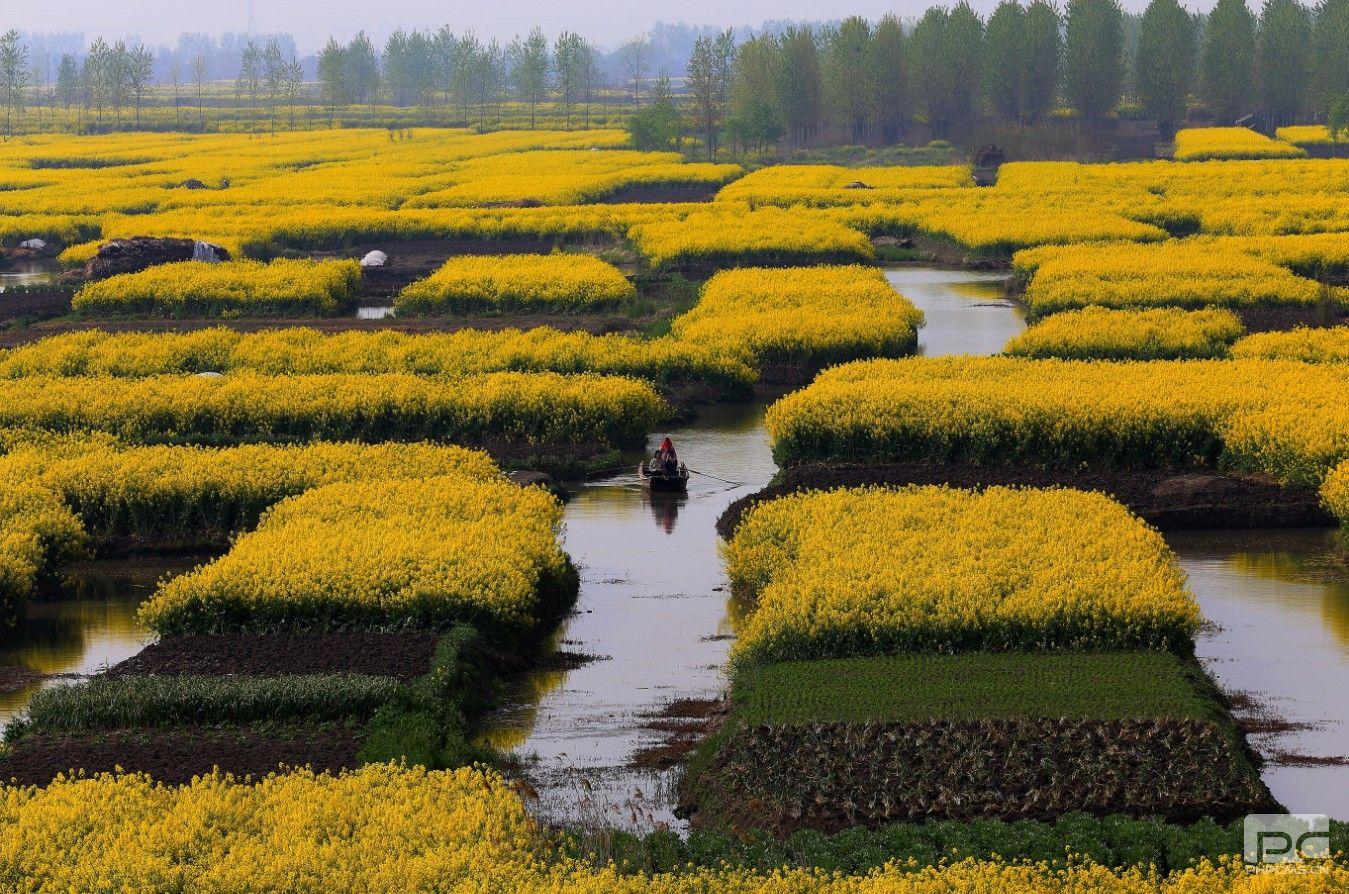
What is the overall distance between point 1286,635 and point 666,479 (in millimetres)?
9143

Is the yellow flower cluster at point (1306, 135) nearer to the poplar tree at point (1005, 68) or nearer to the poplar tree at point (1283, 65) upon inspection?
the poplar tree at point (1283, 65)

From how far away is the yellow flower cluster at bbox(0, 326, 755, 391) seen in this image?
1276 inches

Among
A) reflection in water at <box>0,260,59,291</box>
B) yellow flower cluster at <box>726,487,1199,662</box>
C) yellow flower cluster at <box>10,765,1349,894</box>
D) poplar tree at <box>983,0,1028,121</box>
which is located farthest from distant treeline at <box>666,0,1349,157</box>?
yellow flower cluster at <box>10,765,1349,894</box>

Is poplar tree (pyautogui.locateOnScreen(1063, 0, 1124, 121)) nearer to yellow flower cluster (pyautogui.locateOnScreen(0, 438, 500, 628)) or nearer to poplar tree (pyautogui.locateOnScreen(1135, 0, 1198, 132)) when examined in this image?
poplar tree (pyautogui.locateOnScreen(1135, 0, 1198, 132))

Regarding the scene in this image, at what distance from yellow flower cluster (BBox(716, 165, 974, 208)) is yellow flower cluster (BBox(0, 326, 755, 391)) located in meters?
34.0

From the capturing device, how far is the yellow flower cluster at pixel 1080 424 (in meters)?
24.5

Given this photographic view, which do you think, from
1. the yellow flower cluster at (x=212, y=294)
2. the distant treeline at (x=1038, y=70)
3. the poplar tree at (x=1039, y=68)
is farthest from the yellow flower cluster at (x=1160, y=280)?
the poplar tree at (x=1039, y=68)

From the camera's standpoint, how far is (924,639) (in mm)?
16531

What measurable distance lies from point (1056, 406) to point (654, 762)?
12.7 metres

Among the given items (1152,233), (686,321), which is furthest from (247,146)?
(686,321)

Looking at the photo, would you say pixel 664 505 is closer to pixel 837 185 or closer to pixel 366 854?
pixel 366 854

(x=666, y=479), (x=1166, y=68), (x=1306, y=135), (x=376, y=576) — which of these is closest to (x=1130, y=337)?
(x=666, y=479)

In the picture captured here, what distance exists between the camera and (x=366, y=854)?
11.6 metres

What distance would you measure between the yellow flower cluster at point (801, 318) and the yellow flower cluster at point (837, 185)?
79.5 feet
